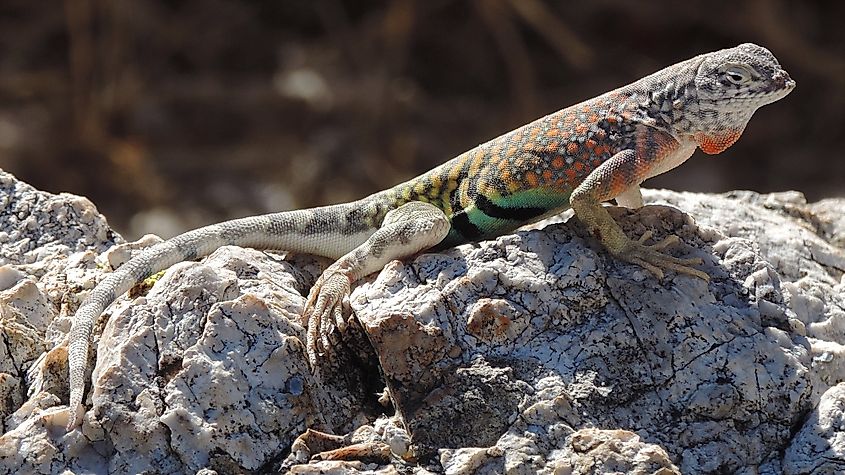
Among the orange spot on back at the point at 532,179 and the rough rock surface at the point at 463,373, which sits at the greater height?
the orange spot on back at the point at 532,179

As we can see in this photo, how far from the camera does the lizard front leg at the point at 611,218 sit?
3.58 m

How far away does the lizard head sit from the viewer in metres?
3.92

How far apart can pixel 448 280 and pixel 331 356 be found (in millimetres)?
428

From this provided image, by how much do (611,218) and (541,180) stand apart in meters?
0.48

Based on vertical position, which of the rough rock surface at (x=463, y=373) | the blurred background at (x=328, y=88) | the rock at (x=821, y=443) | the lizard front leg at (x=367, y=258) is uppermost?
the blurred background at (x=328, y=88)

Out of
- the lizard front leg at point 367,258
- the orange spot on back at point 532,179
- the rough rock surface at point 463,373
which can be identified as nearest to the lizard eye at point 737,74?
the rough rock surface at point 463,373

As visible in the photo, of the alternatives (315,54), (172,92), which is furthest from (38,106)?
(315,54)

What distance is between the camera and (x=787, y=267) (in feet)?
13.6

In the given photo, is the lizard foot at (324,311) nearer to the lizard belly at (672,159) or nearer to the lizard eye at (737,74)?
the lizard belly at (672,159)

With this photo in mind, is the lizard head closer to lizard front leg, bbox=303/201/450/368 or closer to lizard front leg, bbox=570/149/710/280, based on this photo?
lizard front leg, bbox=570/149/710/280

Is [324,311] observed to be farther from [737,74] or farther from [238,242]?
[737,74]

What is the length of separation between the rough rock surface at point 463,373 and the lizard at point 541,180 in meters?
0.25

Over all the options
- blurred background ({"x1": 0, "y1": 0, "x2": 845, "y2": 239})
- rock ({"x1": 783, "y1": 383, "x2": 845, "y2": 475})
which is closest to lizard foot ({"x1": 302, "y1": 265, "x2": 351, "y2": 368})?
rock ({"x1": 783, "y1": 383, "x2": 845, "y2": 475})

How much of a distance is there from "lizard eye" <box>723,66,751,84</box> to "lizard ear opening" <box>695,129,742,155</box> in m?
0.21
